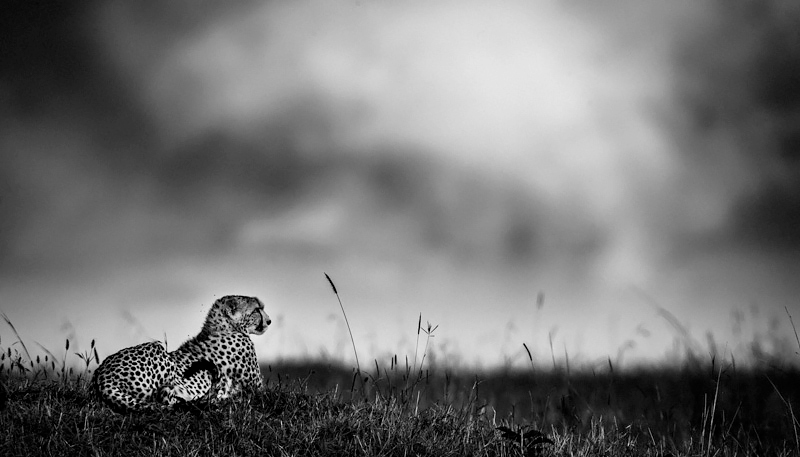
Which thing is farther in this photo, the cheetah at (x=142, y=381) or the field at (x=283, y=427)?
the cheetah at (x=142, y=381)

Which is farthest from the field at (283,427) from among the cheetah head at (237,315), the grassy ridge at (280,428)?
the cheetah head at (237,315)

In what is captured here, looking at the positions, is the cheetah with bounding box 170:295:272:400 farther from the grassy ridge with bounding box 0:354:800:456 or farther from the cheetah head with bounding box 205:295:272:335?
the grassy ridge with bounding box 0:354:800:456

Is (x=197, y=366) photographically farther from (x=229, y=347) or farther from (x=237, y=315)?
(x=237, y=315)

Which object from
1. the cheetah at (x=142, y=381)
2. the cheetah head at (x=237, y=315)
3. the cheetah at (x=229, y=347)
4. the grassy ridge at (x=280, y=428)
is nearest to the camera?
the grassy ridge at (x=280, y=428)

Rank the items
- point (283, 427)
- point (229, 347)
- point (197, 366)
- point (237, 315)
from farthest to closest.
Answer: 1. point (237, 315)
2. point (229, 347)
3. point (197, 366)
4. point (283, 427)

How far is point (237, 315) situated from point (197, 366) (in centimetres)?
60

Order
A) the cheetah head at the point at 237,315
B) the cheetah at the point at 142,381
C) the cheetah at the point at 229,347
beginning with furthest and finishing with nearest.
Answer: the cheetah head at the point at 237,315 → the cheetah at the point at 229,347 → the cheetah at the point at 142,381

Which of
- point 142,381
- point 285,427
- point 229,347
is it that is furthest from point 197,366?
point 285,427

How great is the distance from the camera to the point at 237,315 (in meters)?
5.59

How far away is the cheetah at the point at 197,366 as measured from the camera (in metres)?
4.72

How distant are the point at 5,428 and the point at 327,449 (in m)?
2.08

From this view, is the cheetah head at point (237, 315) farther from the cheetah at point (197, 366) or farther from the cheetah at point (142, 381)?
the cheetah at point (142, 381)

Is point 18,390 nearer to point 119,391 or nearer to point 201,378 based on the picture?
point 119,391

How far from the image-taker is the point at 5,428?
4.20 m
